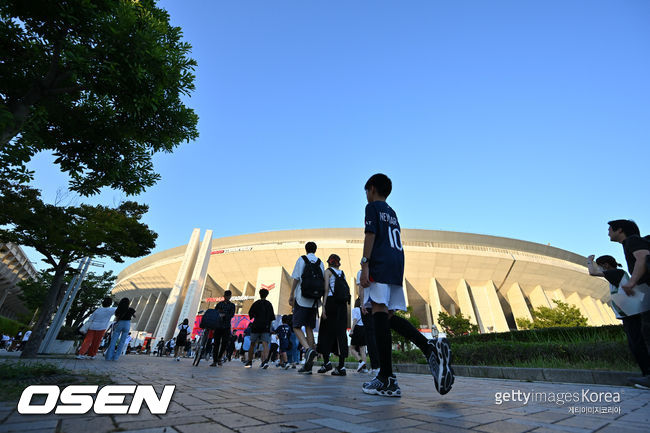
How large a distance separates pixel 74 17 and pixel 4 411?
5027 millimetres

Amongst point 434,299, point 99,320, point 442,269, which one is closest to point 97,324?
point 99,320

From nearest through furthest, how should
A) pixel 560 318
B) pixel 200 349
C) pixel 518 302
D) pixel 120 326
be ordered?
pixel 200 349 < pixel 120 326 < pixel 560 318 < pixel 518 302

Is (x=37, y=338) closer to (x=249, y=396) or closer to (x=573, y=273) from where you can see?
(x=249, y=396)

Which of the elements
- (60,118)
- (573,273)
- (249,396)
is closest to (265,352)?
(249,396)


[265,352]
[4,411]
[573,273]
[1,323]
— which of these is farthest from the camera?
[573,273]

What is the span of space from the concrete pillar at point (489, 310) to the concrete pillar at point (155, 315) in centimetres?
4854

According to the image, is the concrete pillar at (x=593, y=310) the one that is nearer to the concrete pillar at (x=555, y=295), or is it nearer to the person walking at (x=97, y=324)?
the concrete pillar at (x=555, y=295)

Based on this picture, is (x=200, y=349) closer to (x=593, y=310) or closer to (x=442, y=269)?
(x=442, y=269)

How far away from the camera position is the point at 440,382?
2559 millimetres

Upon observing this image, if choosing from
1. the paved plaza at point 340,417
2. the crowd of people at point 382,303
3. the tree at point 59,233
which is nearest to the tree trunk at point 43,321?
the tree at point 59,233

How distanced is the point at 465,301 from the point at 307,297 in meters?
40.4

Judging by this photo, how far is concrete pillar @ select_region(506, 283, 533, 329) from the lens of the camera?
39406 mm

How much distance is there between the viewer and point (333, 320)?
5.22 metres

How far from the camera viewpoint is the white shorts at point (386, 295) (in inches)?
113
